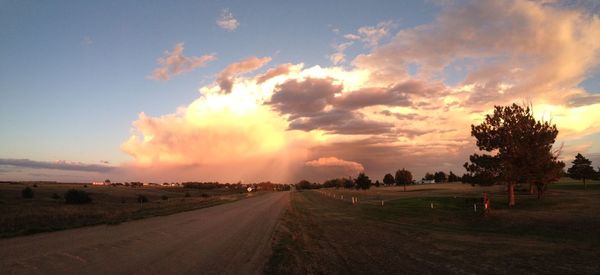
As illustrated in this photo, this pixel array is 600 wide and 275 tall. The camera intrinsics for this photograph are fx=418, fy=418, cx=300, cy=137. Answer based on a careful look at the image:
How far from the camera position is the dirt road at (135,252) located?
12156 millimetres

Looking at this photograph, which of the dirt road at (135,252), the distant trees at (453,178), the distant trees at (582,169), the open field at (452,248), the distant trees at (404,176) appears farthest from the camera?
the distant trees at (453,178)

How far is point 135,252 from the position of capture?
1551cm

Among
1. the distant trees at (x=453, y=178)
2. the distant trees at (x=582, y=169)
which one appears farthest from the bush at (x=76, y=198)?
the distant trees at (x=453, y=178)

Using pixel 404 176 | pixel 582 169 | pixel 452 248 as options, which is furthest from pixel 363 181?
pixel 452 248

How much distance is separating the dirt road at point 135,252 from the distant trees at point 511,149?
2656 centimetres

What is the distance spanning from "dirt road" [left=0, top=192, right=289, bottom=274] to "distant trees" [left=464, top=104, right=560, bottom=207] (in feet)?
87.1

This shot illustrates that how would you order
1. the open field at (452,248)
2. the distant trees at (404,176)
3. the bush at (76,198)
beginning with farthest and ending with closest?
the distant trees at (404,176) < the bush at (76,198) < the open field at (452,248)

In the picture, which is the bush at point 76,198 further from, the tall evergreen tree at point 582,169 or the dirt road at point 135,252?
the tall evergreen tree at point 582,169

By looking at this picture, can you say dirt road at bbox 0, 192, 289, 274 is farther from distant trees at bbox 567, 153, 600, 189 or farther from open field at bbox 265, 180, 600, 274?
distant trees at bbox 567, 153, 600, 189

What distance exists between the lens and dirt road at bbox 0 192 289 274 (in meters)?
12.2

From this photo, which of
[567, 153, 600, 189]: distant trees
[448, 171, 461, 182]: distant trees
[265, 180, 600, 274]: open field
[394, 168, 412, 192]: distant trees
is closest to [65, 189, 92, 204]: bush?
[265, 180, 600, 274]: open field


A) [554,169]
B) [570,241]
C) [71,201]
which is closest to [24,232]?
[570,241]

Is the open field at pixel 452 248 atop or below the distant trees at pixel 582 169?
below

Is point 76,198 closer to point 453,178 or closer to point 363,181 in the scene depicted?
point 363,181
